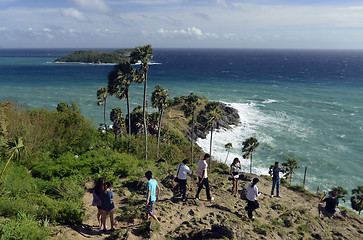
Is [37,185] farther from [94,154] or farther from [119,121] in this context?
[119,121]

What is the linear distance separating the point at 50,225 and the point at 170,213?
4.17 m

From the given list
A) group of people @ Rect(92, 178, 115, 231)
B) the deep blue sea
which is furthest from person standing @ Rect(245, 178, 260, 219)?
the deep blue sea

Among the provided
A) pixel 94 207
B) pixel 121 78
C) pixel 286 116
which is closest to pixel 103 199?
pixel 94 207

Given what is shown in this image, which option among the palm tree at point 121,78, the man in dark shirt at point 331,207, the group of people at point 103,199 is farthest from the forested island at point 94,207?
the palm tree at point 121,78

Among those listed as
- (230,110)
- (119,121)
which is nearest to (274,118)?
(230,110)

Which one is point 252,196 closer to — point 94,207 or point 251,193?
point 251,193

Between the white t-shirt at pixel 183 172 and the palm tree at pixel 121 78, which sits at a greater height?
the palm tree at pixel 121 78

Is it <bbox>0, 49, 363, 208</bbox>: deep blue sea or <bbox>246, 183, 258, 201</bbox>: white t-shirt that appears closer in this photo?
<bbox>246, 183, 258, 201</bbox>: white t-shirt

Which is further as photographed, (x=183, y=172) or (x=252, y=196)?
(x=183, y=172)

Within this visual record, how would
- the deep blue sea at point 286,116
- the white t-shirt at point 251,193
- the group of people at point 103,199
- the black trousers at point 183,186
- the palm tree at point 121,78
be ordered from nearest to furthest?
the group of people at point 103,199, the white t-shirt at point 251,193, the black trousers at point 183,186, the palm tree at point 121,78, the deep blue sea at point 286,116

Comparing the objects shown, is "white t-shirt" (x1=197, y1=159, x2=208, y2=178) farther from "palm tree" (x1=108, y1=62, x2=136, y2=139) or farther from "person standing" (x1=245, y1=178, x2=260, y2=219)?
"palm tree" (x1=108, y1=62, x2=136, y2=139)

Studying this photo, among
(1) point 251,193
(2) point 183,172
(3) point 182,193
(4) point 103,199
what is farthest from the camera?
(3) point 182,193

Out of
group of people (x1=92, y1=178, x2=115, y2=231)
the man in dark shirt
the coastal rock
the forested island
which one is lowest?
the coastal rock

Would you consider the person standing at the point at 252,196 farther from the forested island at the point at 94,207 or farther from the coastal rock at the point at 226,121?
the coastal rock at the point at 226,121
